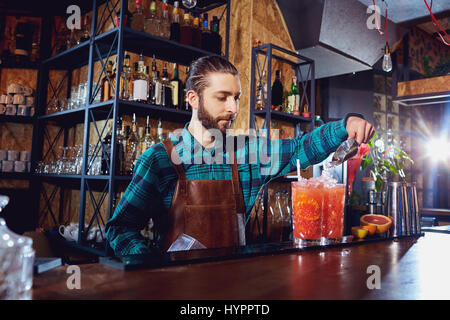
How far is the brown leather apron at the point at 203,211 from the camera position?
5.02 ft

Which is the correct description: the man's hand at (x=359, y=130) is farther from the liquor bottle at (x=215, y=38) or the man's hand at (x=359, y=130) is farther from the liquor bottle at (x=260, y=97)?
the liquor bottle at (x=215, y=38)

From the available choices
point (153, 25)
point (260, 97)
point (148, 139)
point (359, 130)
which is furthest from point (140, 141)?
point (359, 130)

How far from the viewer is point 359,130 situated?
4.51 ft

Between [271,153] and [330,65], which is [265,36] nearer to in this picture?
Result: [330,65]

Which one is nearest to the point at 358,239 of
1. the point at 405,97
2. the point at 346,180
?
the point at 346,180

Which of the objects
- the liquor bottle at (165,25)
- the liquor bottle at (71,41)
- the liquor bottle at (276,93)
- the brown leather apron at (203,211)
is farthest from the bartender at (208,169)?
the liquor bottle at (71,41)

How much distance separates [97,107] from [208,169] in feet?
4.12

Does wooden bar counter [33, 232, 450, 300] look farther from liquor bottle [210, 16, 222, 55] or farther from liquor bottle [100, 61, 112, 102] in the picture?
liquor bottle [210, 16, 222, 55]

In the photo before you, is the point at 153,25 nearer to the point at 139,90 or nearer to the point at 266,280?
the point at 139,90

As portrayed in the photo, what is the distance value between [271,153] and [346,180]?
1462 millimetres

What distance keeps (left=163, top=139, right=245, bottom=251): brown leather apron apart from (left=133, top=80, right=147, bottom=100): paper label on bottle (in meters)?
0.96

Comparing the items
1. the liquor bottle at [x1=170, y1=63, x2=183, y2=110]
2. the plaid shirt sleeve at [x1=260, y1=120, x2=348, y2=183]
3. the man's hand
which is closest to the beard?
the plaid shirt sleeve at [x1=260, y1=120, x2=348, y2=183]

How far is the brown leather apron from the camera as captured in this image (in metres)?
1.53

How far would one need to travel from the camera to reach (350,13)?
348 cm
